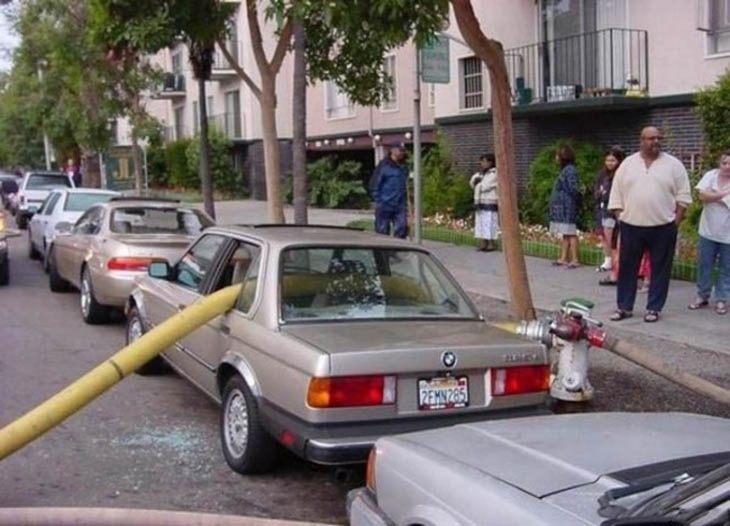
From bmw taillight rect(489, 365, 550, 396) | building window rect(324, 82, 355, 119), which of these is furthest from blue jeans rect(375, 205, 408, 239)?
building window rect(324, 82, 355, 119)

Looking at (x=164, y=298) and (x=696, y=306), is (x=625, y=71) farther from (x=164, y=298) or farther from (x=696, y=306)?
(x=164, y=298)

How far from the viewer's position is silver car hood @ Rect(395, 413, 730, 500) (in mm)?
3238

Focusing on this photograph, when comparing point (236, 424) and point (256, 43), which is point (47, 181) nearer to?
point (256, 43)

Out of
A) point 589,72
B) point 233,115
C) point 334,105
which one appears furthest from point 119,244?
point 233,115

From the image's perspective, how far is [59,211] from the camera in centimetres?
1628

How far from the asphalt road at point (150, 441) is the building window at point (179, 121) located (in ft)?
110

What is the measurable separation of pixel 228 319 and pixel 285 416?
1.10 m

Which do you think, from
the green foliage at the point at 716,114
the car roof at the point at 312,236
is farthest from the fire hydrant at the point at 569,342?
the green foliage at the point at 716,114

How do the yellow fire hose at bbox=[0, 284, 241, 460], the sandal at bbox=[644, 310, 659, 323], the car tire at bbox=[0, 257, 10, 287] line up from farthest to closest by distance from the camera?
1. the car tire at bbox=[0, 257, 10, 287]
2. the sandal at bbox=[644, 310, 659, 323]
3. the yellow fire hose at bbox=[0, 284, 241, 460]

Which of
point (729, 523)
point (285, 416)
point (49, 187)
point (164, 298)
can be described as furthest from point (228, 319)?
point (49, 187)

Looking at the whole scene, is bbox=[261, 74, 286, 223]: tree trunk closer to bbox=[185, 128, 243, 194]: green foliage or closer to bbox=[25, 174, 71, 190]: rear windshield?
bbox=[25, 174, 71, 190]: rear windshield

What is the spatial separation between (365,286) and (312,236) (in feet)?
1.94

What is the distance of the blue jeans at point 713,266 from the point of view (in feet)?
33.2

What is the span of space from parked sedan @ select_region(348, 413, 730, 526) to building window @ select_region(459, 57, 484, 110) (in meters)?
17.3
